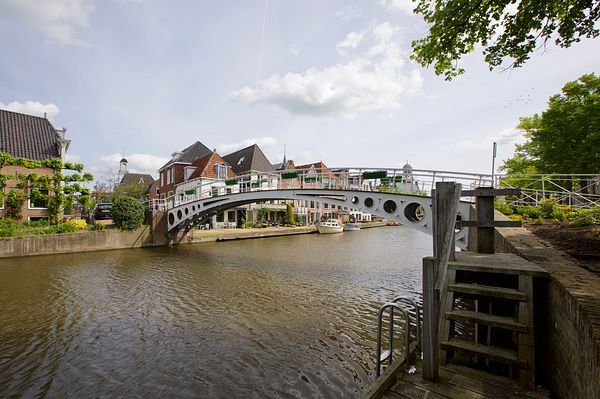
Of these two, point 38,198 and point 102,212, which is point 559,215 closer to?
point 38,198

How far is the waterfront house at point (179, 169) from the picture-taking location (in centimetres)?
3650

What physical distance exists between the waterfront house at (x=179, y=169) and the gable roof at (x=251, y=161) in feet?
16.8

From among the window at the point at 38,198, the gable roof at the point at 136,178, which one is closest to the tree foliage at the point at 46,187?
the window at the point at 38,198

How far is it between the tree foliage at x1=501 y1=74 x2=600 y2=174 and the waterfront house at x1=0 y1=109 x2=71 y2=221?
34845 mm

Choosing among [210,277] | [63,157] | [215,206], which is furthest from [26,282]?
[63,157]

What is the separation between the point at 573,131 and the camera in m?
17.7

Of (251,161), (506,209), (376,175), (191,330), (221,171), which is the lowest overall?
(191,330)

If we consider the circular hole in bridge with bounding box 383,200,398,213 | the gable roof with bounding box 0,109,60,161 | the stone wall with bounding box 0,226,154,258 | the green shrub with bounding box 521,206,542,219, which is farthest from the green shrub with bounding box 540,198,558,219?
the gable roof with bounding box 0,109,60,161

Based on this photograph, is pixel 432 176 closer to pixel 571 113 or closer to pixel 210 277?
pixel 210 277

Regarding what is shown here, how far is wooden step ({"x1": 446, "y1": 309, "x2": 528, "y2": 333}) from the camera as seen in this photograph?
3102 mm

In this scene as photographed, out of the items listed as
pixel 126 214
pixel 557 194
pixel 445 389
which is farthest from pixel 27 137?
pixel 557 194

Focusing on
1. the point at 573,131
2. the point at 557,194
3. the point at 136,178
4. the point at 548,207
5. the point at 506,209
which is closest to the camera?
the point at 548,207

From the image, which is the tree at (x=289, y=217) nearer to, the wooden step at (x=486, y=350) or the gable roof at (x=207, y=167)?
the gable roof at (x=207, y=167)

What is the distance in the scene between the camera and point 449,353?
138 inches
